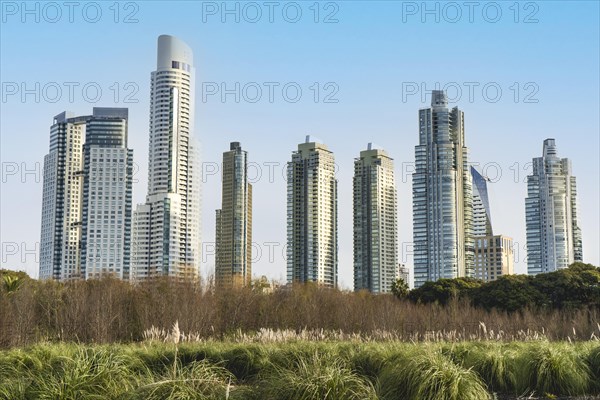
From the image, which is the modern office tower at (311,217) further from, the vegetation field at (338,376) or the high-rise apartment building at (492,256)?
the vegetation field at (338,376)

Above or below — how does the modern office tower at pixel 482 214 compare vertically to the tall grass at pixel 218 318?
above

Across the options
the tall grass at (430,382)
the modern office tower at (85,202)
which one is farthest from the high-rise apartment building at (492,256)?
the tall grass at (430,382)

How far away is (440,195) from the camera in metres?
93.6

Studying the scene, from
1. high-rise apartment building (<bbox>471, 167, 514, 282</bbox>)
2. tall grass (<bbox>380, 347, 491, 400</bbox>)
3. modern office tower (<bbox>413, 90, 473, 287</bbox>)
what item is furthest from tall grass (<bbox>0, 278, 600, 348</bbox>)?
high-rise apartment building (<bbox>471, 167, 514, 282</bbox>)

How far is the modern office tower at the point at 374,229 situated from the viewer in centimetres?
9756

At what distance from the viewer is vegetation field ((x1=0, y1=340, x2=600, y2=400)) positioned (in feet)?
27.8

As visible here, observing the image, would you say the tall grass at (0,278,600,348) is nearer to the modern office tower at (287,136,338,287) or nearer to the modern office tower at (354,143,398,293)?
the modern office tower at (287,136,338,287)

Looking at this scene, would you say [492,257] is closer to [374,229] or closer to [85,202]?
[374,229]

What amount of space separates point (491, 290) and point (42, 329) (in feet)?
85.1

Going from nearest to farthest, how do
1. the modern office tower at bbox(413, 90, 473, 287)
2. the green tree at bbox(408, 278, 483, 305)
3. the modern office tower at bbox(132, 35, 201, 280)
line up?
the green tree at bbox(408, 278, 483, 305)
the modern office tower at bbox(413, 90, 473, 287)
the modern office tower at bbox(132, 35, 201, 280)

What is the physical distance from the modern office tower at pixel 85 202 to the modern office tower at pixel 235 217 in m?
14.2

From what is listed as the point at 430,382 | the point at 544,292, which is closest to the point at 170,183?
the point at 544,292

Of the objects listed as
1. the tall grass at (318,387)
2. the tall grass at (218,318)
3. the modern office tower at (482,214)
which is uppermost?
the modern office tower at (482,214)

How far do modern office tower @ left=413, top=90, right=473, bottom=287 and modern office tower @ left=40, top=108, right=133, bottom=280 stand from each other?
4473 centimetres
